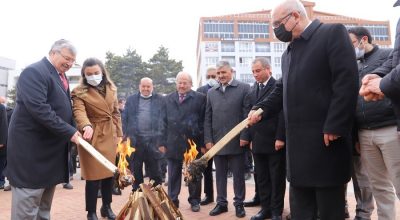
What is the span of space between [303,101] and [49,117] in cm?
243

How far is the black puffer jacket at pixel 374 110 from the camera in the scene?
3.70 m

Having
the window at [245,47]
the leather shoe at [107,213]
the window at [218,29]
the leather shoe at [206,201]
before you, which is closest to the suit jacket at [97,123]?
the leather shoe at [107,213]

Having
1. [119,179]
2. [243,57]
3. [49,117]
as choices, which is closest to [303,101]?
[119,179]

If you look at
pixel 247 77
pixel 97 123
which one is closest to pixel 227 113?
pixel 97 123

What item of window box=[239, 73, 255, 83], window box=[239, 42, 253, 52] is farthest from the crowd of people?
window box=[239, 42, 253, 52]

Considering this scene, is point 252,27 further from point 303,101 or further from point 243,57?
point 303,101

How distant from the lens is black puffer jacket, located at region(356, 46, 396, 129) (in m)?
3.70

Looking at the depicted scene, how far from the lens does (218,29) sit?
232 feet

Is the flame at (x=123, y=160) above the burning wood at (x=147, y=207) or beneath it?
above

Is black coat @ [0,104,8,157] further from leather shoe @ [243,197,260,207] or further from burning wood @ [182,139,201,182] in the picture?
leather shoe @ [243,197,260,207]

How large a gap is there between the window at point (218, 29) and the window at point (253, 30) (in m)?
2.21

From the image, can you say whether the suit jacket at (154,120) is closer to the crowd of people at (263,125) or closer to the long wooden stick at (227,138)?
the crowd of people at (263,125)

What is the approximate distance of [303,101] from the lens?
290 cm

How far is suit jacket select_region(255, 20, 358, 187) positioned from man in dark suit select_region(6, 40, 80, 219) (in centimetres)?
221
